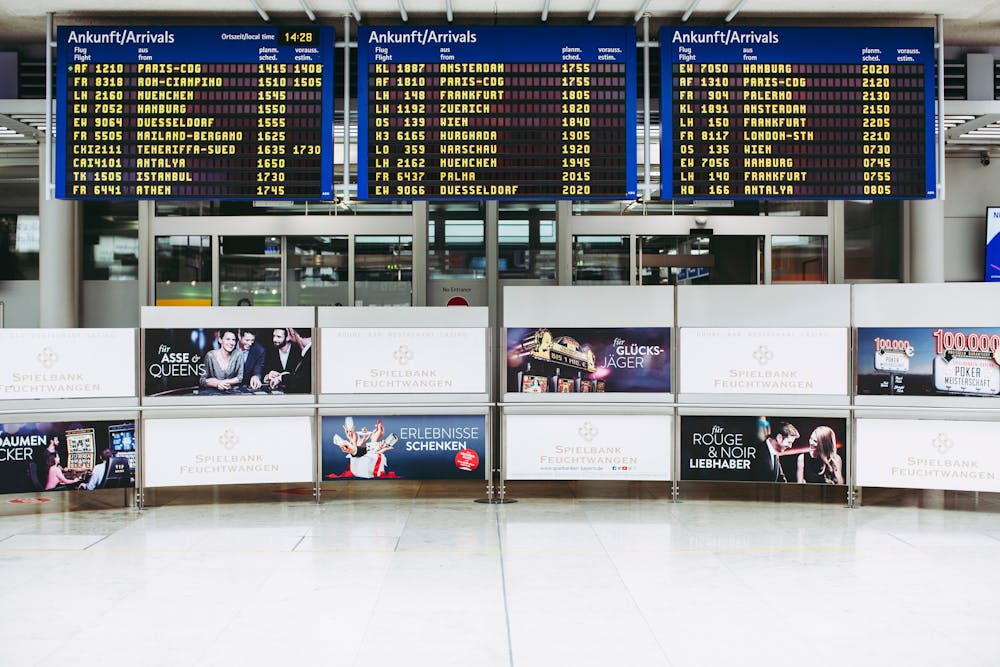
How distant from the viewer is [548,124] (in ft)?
24.8

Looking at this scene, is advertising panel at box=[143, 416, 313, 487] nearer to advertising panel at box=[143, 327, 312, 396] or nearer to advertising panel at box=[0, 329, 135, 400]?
advertising panel at box=[143, 327, 312, 396]

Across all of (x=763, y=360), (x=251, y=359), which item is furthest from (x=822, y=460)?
(x=251, y=359)

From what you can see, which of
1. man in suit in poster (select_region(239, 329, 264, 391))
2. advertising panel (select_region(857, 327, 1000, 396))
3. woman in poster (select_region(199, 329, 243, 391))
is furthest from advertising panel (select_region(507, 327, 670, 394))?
woman in poster (select_region(199, 329, 243, 391))

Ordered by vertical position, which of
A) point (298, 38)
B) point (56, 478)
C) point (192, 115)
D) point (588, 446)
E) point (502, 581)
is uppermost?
point (298, 38)

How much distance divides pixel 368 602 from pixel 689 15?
5479 mm

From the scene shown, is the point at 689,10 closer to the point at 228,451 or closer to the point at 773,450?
the point at 773,450

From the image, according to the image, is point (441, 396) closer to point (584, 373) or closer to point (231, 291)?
point (584, 373)

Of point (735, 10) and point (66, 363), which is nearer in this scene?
point (735, 10)

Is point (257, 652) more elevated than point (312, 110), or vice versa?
point (312, 110)

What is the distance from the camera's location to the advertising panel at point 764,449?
8.20 metres

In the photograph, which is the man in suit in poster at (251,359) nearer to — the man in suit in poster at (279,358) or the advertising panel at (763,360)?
the man in suit in poster at (279,358)

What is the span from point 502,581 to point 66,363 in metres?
4.76

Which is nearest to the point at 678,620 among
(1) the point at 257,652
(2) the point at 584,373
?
(1) the point at 257,652

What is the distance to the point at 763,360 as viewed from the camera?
27.3 ft
